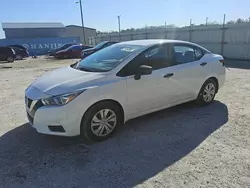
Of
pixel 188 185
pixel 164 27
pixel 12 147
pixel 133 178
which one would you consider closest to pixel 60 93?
pixel 12 147

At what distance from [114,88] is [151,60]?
99cm

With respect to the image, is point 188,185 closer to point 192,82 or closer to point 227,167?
point 227,167

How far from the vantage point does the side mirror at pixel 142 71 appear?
3922mm

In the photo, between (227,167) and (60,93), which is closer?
(227,167)

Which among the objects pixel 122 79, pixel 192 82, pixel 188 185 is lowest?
pixel 188 185

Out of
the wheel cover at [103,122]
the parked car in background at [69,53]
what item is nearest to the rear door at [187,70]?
the wheel cover at [103,122]

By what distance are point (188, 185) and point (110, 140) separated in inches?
59.9

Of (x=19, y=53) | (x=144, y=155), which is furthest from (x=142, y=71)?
(x=19, y=53)

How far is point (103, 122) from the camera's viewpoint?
378 centimetres

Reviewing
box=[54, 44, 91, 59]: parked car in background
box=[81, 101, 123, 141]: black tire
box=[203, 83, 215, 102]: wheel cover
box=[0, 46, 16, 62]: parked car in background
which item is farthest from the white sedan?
box=[0, 46, 16, 62]: parked car in background

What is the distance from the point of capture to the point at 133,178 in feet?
9.40

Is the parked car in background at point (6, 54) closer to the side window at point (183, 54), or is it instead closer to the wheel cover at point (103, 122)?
the side window at point (183, 54)

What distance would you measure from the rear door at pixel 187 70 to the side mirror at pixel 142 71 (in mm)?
595

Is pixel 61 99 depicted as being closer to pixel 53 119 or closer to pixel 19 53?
pixel 53 119
